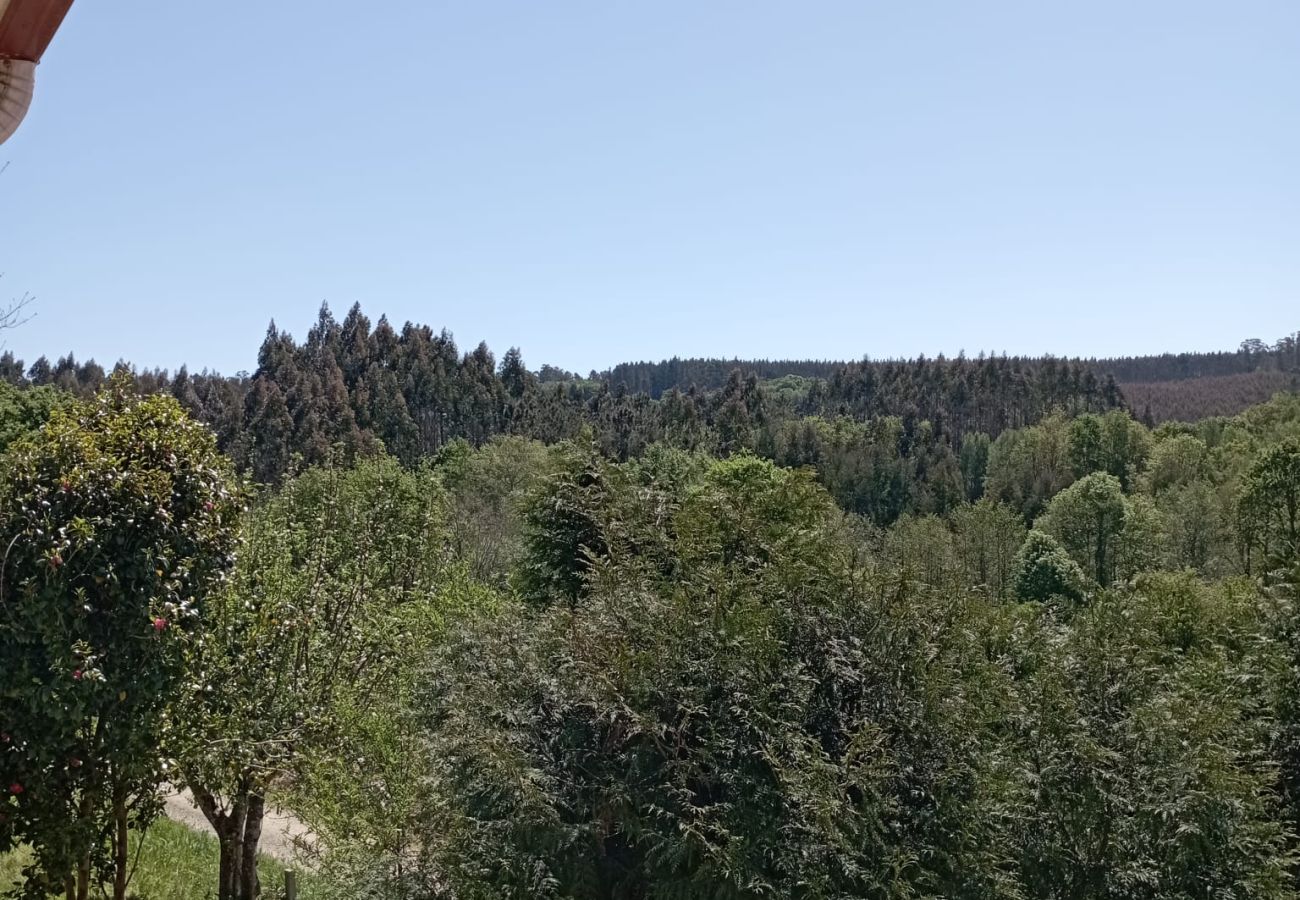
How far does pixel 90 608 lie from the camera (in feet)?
20.7

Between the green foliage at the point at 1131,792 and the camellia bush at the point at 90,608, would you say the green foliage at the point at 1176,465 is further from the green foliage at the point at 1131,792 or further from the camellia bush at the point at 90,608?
the camellia bush at the point at 90,608

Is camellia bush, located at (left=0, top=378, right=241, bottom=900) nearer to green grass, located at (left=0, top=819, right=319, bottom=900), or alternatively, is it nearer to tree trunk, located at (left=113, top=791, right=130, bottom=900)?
tree trunk, located at (left=113, top=791, right=130, bottom=900)

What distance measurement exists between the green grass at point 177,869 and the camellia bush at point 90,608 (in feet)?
14.1

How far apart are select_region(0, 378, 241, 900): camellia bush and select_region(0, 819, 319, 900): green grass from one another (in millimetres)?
4309

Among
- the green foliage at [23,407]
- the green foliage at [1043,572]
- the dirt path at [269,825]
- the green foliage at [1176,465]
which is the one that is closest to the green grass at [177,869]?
the dirt path at [269,825]

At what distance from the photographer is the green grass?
1138 cm

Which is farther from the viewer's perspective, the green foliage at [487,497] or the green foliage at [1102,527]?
the green foliage at [1102,527]

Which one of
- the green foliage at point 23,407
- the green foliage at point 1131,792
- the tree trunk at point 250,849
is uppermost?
the green foliage at point 23,407

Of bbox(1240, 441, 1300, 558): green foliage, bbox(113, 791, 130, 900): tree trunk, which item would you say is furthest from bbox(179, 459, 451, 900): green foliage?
bbox(1240, 441, 1300, 558): green foliage

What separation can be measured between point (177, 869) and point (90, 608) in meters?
8.30

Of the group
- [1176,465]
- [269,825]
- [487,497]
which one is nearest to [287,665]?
[269,825]

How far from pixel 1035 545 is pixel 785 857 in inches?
1570

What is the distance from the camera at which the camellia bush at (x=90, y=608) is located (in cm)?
618

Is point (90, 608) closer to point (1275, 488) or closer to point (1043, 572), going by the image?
point (1275, 488)
